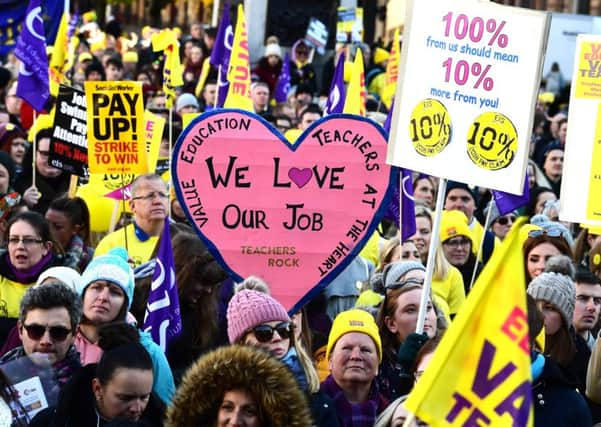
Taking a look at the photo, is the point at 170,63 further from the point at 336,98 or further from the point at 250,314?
the point at 250,314

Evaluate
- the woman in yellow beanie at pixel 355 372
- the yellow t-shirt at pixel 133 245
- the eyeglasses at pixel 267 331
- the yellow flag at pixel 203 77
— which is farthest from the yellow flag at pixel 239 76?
the yellow flag at pixel 203 77

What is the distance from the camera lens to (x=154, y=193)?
33.5ft

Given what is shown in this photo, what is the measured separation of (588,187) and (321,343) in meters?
2.53

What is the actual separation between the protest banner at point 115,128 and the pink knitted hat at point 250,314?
401 cm

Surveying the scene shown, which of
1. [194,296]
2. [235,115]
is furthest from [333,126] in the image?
[194,296]

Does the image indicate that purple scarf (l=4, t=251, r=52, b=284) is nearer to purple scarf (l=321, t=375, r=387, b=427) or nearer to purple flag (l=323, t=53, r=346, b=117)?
purple scarf (l=321, t=375, r=387, b=427)

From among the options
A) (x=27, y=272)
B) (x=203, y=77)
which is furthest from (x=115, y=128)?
(x=203, y=77)

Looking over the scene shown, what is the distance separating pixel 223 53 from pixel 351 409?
8.44 m

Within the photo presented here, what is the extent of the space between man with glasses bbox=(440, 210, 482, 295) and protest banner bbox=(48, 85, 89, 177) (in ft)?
8.20

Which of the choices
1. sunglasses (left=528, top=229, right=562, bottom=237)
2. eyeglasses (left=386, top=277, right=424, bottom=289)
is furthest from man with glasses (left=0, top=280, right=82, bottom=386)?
sunglasses (left=528, top=229, right=562, bottom=237)

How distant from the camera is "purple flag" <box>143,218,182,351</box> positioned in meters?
7.98

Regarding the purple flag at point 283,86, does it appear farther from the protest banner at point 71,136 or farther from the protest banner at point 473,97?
the protest banner at point 473,97

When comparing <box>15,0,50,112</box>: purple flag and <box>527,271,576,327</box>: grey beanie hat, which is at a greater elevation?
<box>15,0,50,112</box>: purple flag

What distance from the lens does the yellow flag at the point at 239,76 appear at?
42.4 ft
